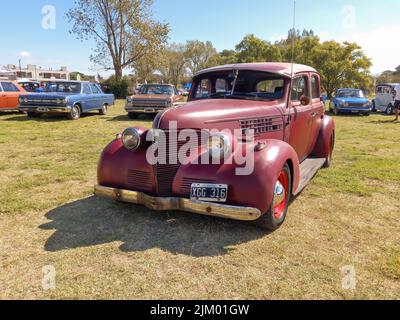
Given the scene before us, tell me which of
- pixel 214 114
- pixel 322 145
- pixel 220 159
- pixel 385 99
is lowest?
pixel 322 145

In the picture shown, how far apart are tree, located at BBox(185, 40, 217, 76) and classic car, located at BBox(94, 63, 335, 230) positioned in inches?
2482

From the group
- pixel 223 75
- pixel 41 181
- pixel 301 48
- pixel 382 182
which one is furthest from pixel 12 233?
pixel 301 48

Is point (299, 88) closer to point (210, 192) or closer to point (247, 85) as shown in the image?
point (247, 85)

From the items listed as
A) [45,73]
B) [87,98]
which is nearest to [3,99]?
[87,98]

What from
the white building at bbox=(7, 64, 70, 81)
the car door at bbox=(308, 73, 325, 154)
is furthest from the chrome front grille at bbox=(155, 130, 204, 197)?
the white building at bbox=(7, 64, 70, 81)

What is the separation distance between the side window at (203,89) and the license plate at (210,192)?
7.19ft

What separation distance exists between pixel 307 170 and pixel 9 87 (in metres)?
14.2

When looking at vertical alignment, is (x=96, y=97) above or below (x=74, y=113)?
above

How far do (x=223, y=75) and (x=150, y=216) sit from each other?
2.40 m

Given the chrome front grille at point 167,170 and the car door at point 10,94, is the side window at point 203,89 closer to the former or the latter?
the chrome front grille at point 167,170

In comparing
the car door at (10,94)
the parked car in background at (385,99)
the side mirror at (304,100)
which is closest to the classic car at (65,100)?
the car door at (10,94)

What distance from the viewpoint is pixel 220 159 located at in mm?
3436

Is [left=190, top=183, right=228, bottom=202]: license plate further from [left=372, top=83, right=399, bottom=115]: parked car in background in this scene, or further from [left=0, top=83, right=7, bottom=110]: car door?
[left=372, top=83, right=399, bottom=115]: parked car in background
